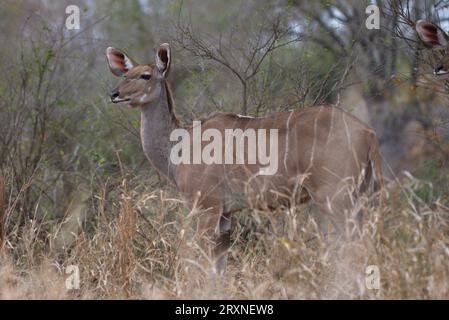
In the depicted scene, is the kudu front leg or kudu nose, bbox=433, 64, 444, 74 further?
kudu nose, bbox=433, 64, 444, 74

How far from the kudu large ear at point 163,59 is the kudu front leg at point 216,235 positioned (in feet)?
4.09

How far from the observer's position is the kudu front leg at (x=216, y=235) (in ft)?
22.0

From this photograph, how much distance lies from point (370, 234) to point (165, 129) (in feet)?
8.21

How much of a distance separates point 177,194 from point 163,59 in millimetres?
1212

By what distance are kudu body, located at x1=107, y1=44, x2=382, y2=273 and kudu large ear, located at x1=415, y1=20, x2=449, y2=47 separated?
1.18 meters

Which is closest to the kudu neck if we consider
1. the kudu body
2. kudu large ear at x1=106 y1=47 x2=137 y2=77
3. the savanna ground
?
the kudu body

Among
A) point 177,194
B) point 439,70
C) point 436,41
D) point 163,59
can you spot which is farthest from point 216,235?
point 436,41

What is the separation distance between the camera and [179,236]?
6.45 meters

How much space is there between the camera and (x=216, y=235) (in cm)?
694

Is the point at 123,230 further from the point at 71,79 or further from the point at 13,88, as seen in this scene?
the point at 71,79

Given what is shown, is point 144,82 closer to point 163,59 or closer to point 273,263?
point 163,59

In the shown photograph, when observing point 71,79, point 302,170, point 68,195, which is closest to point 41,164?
point 68,195

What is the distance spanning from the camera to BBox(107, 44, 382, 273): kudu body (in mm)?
6320

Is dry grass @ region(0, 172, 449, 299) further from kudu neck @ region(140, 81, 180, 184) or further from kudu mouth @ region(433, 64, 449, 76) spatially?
kudu mouth @ region(433, 64, 449, 76)
